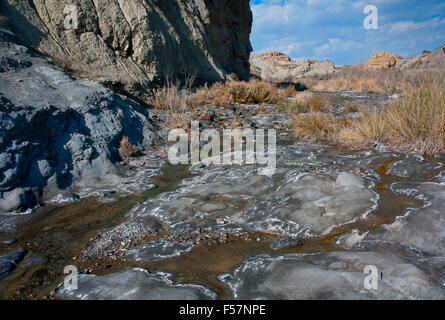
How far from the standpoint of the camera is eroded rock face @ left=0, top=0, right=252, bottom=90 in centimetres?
688

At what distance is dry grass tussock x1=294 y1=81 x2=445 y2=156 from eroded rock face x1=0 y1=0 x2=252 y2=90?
5.33 m

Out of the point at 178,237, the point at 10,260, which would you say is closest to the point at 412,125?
the point at 178,237

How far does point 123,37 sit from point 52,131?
4.57m

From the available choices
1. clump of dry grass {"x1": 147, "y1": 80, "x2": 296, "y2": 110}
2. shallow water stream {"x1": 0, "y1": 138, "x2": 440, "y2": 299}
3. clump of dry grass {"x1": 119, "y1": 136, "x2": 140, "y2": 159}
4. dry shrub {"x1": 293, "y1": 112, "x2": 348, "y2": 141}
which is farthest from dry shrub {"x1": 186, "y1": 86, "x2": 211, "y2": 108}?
shallow water stream {"x1": 0, "y1": 138, "x2": 440, "y2": 299}

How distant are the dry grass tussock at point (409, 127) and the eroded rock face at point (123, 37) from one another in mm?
5326

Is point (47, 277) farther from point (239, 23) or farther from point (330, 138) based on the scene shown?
point (239, 23)

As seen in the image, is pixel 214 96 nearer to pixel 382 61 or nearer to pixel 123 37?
pixel 123 37

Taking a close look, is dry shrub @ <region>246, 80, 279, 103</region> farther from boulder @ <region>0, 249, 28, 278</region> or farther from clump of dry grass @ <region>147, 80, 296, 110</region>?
boulder @ <region>0, 249, 28, 278</region>

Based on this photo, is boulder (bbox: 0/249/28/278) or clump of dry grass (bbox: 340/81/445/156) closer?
boulder (bbox: 0/249/28/278)

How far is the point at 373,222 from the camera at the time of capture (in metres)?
2.56

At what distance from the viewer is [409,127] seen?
14.6 feet

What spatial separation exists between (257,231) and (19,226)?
8.04 ft

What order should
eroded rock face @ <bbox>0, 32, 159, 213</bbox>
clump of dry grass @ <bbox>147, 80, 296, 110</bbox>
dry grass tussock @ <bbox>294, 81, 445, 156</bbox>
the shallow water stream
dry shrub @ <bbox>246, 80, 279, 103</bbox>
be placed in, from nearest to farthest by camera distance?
1. the shallow water stream
2. eroded rock face @ <bbox>0, 32, 159, 213</bbox>
3. dry grass tussock @ <bbox>294, 81, 445, 156</bbox>
4. clump of dry grass @ <bbox>147, 80, 296, 110</bbox>
5. dry shrub @ <bbox>246, 80, 279, 103</bbox>

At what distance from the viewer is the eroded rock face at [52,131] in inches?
147
